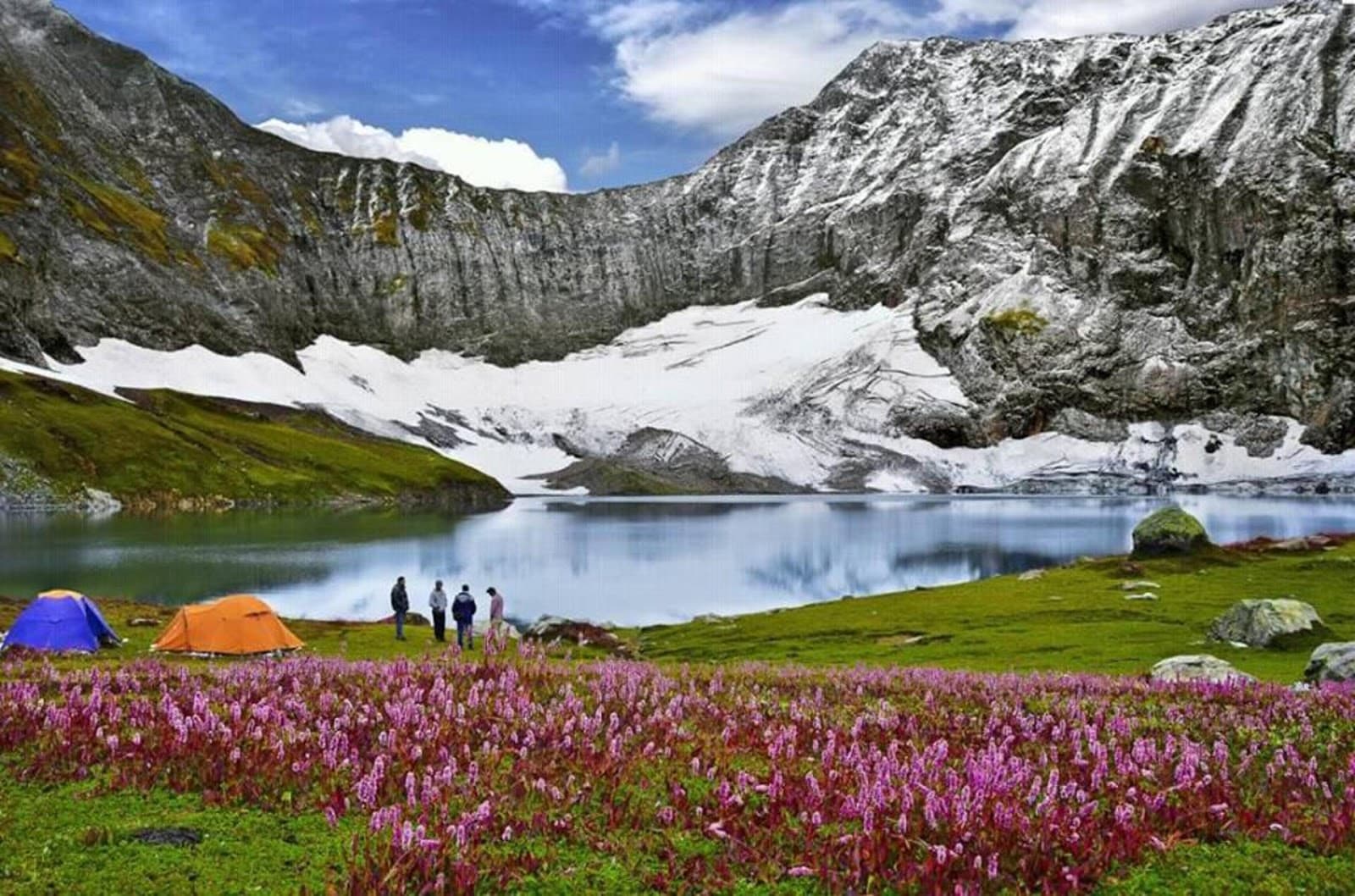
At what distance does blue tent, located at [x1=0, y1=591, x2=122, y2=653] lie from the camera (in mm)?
38406

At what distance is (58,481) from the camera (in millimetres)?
156125

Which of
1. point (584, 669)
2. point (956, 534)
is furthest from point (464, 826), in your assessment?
point (956, 534)

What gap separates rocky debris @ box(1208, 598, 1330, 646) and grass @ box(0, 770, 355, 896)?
3398 centimetres

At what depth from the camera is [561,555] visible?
100 meters

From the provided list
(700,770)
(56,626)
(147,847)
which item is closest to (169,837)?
(147,847)

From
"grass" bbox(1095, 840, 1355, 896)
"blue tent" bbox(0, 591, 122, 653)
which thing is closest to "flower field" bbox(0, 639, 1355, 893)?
"grass" bbox(1095, 840, 1355, 896)

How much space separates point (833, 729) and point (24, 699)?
9.97m

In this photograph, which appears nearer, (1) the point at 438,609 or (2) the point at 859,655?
(2) the point at 859,655

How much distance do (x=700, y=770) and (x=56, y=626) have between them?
36601 millimetres

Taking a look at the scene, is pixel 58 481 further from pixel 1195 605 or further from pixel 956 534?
pixel 1195 605

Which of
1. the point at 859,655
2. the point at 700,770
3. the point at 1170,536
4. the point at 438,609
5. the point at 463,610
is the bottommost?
the point at 859,655

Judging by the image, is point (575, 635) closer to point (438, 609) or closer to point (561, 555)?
point (438, 609)

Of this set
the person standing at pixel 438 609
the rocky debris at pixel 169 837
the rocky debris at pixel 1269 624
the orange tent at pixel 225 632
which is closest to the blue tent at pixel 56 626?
the orange tent at pixel 225 632

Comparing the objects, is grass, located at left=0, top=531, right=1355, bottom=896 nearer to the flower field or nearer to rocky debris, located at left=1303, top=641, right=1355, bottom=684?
the flower field
